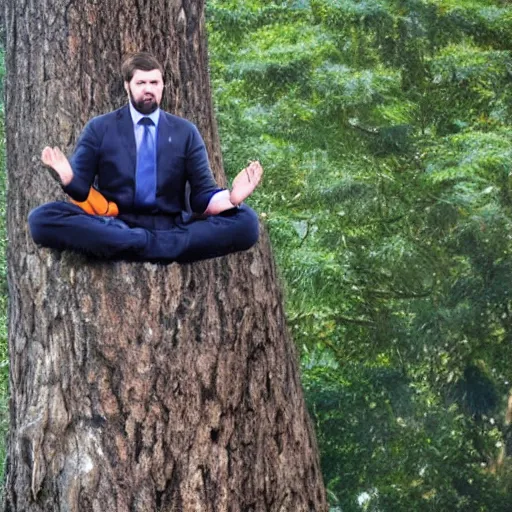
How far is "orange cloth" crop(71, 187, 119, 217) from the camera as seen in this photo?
14.6 ft

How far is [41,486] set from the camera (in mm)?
5422

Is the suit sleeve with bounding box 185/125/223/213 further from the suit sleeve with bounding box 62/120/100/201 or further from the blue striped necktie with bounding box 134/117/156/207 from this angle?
the suit sleeve with bounding box 62/120/100/201

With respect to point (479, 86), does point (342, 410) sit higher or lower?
lower

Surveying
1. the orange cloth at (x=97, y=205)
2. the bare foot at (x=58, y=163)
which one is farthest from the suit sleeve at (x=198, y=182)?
the bare foot at (x=58, y=163)

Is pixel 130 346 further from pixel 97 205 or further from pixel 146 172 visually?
pixel 146 172

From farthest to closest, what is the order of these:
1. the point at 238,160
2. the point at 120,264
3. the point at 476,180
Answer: the point at 476,180 < the point at 238,160 < the point at 120,264

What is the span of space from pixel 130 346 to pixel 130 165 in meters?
1.05

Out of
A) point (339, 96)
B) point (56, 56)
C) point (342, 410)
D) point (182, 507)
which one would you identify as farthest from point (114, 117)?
point (342, 410)

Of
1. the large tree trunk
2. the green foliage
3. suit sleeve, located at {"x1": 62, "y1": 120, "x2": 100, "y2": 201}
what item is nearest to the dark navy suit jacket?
suit sleeve, located at {"x1": 62, "y1": 120, "x2": 100, "y2": 201}

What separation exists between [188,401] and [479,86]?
7298mm

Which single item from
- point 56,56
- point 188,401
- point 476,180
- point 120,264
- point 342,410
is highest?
point 56,56

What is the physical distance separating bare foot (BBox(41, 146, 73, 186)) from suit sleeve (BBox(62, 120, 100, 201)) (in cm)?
4

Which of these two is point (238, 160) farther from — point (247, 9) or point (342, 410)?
point (342, 410)

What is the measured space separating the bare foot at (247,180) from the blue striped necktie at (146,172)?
31 cm
